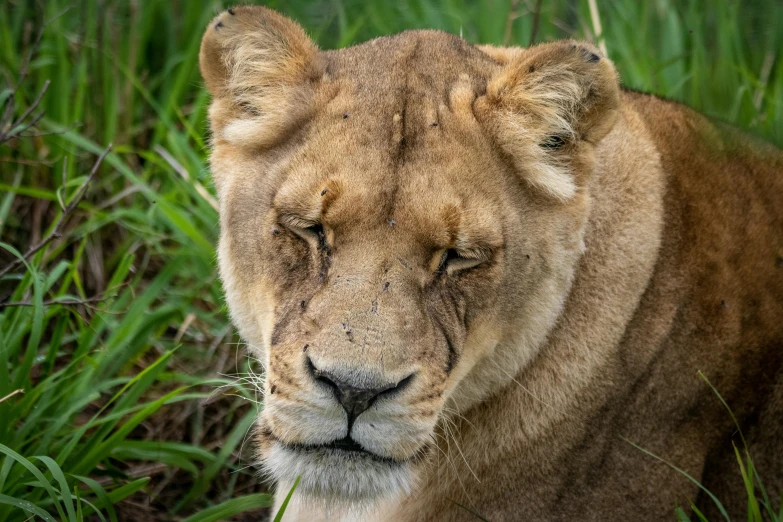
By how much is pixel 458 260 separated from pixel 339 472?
62cm

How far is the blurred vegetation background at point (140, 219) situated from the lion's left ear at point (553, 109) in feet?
1.93

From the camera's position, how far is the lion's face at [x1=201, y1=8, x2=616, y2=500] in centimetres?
258

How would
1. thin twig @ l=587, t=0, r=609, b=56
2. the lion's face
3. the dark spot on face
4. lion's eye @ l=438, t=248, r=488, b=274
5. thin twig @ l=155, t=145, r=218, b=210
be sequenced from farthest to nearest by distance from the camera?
thin twig @ l=587, t=0, r=609, b=56 → thin twig @ l=155, t=145, r=218, b=210 → the dark spot on face → lion's eye @ l=438, t=248, r=488, b=274 → the lion's face

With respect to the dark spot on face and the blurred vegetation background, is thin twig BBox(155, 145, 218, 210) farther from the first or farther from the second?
the dark spot on face

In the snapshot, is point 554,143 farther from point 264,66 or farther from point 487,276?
point 264,66

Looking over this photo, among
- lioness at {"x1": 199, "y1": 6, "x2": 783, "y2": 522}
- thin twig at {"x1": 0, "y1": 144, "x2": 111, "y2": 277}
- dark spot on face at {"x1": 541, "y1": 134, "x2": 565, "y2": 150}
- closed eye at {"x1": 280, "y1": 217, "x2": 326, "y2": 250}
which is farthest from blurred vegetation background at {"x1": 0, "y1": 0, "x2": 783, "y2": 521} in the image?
dark spot on face at {"x1": 541, "y1": 134, "x2": 565, "y2": 150}

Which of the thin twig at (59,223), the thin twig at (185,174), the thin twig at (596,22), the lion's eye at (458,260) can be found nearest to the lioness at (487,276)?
the lion's eye at (458,260)

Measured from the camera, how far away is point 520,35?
5555mm

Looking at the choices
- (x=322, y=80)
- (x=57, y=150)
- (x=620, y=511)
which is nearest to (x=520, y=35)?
(x=57, y=150)

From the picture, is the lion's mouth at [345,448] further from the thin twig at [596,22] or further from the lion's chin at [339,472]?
the thin twig at [596,22]

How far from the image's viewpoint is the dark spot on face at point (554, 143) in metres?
2.95

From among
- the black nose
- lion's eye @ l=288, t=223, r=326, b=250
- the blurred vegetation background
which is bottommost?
the blurred vegetation background

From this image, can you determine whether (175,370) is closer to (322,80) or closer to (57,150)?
(57,150)

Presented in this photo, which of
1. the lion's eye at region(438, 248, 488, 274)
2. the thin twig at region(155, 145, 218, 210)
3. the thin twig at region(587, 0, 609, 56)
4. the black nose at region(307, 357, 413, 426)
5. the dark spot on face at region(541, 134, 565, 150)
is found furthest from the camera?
the thin twig at region(587, 0, 609, 56)
